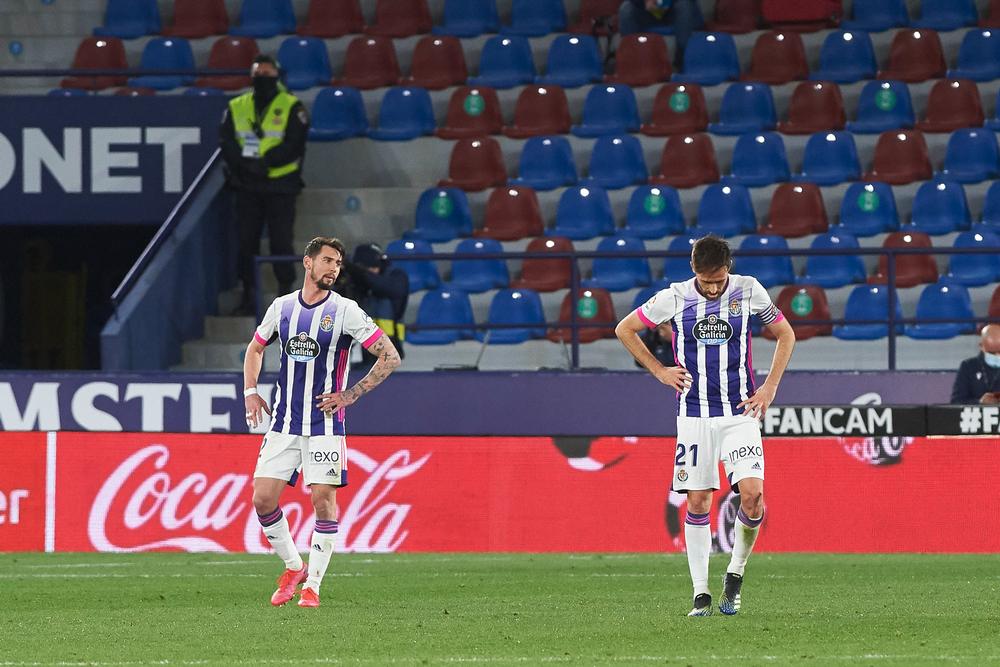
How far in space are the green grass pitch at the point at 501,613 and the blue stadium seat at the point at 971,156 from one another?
5.67 meters

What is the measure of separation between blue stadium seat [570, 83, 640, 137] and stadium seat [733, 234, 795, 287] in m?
2.25

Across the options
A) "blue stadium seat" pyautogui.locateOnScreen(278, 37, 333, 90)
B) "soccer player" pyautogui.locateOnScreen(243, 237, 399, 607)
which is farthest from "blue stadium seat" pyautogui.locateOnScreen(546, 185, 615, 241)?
"soccer player" pyautogui.locateOnScreen(243, 237, 399, 607)

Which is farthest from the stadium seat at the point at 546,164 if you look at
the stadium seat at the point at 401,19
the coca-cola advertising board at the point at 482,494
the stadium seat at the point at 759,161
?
the coca-cola advertising board at the point at 482,494

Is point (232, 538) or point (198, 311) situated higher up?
point (198, 311)

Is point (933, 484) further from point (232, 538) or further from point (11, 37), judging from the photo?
point (11, 37)

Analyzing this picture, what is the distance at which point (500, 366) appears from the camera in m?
15.9

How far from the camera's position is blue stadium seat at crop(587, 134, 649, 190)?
57.4 feet

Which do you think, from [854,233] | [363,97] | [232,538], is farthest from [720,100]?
[232,538]

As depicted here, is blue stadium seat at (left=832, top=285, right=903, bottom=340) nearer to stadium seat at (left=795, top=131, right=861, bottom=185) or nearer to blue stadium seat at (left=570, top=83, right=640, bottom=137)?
stadium seat at (left=795, top=131, right=861, bottom=185)

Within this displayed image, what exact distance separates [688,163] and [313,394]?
348 inches

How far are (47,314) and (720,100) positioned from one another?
308 inches

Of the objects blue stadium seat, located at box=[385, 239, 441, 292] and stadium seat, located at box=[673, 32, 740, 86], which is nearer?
blue stadium seat, located at box=[385, 239, 441, 292]

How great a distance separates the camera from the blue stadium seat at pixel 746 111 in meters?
17.8

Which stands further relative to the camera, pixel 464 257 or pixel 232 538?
pixel 464 257
